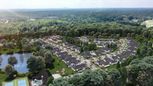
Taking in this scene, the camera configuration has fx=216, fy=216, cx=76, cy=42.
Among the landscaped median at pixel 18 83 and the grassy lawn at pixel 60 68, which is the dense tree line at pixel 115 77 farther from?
the grassy lawn at pixel 60 68

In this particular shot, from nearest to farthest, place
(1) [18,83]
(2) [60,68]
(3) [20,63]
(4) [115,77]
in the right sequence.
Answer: (4) [115,77]
(1) [18,83]
(2) [60,68]
(3) [20,63]

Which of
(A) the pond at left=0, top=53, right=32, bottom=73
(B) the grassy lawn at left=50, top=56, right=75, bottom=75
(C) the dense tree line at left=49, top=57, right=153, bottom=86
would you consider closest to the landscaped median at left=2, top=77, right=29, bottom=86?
(A) the pond at left=0, top=53, right=32, bottom=73

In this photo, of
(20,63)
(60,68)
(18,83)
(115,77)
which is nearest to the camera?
(115,77)

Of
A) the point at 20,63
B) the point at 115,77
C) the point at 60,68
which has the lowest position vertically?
the point at 20,63

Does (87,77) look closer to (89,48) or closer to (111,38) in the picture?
(89,48)

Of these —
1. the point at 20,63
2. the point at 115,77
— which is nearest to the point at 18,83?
the point at 20,63

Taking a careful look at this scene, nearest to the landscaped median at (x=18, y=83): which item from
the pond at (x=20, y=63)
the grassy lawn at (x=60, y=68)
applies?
the pond at (x=20, y=63)

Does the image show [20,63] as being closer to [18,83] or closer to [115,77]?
[18,83]

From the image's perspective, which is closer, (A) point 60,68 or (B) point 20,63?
(A) point 60,68

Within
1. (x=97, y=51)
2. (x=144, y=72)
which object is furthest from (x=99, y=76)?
(x=97, y=51)

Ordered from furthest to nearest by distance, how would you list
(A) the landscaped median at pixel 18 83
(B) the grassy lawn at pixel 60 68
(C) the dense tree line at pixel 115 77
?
(B) the grassy lawn at pixel 60 68 < (A) the landscaped median at pixel 18 83 < (C) the dense tree line at pixel 115 77

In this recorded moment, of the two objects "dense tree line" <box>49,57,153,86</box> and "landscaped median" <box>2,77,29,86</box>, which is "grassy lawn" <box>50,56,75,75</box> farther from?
"dense tree line" <box>49,57,153,86</box>
